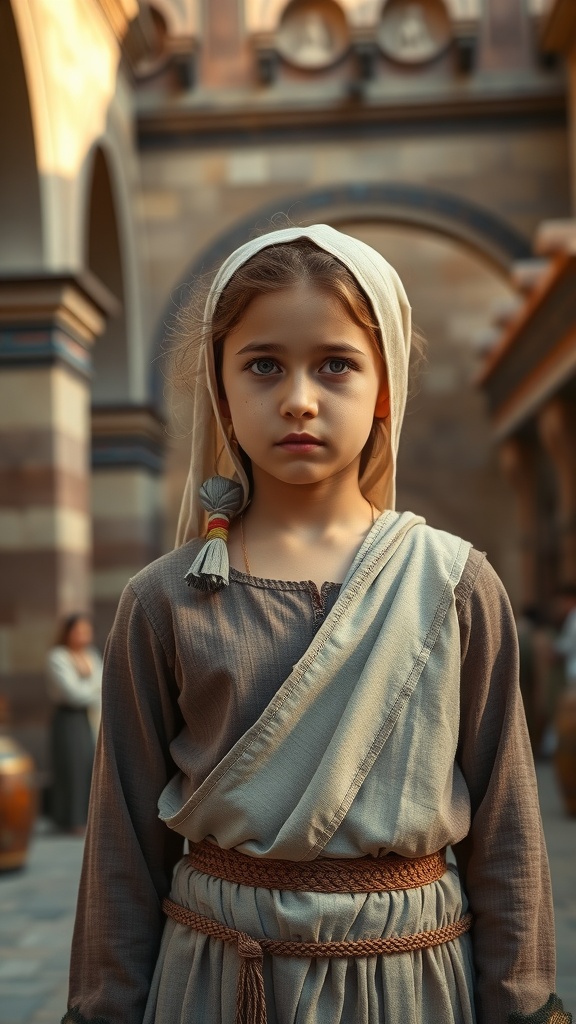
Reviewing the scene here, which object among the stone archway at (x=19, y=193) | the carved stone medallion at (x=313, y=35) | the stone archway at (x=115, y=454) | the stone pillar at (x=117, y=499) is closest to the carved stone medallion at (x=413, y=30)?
the carved stone medallion at (x=313, y=35)

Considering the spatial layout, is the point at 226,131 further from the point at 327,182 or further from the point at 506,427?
the point at 506,427

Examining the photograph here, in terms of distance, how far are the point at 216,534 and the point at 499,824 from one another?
564 mm

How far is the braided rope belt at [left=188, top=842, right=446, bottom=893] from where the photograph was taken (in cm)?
162

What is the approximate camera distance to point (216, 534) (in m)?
1.76

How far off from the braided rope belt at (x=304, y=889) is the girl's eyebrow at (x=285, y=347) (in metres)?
0.68

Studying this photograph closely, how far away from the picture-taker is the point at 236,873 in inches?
65.2

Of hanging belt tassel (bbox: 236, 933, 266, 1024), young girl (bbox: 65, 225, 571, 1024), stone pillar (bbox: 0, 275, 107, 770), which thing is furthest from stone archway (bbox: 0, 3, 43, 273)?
hanging belt tassel (bbox: 236, 933, 266, 1024)

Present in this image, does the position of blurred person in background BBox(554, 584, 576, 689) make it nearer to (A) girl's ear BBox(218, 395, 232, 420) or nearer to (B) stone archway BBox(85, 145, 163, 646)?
(B) stone archway BBox(85, 145, 163, 646)

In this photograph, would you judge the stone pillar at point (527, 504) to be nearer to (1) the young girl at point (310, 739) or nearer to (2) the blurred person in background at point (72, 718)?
(2) the blurred person in background at point (72, 718)

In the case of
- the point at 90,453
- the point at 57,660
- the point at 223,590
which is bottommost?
the point at 57,660

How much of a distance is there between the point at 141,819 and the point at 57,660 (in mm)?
6746

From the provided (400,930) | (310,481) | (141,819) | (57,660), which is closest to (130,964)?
(141,819)

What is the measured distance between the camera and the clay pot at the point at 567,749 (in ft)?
27.2

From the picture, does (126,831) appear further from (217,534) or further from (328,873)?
(217,534)
